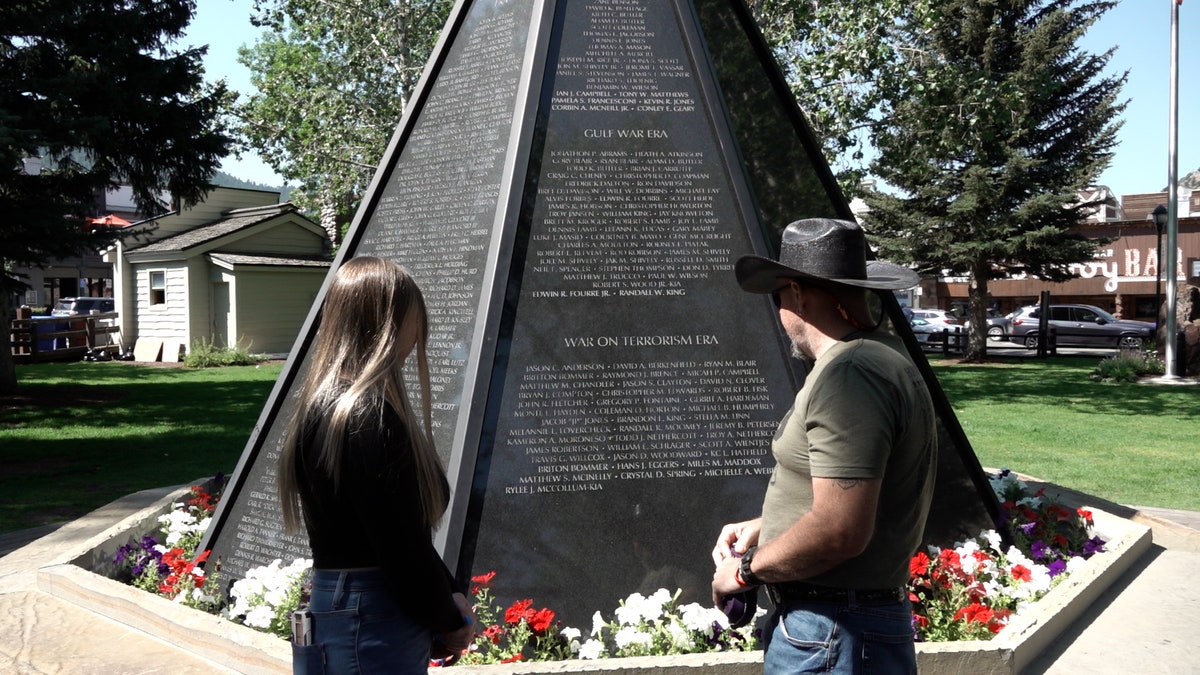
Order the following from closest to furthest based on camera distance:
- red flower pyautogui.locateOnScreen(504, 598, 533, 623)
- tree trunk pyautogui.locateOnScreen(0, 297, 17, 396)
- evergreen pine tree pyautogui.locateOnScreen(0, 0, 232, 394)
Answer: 1. red flower pyautogui.locateOnScreen(504, 598, 533, 623)
2. evergreen pine tree pyautogui.locateOnScreen(0, 0, 232, 394)
3. tree trunk pyautogui.locateOnScreen(0, 297, 17, 396)

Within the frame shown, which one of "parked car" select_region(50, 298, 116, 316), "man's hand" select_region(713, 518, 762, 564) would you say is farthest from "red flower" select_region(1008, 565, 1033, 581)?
"parked car" select_region(50, 298, 116, 316)

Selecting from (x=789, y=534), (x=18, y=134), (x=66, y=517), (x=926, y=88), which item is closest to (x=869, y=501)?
(x=789, y=534)

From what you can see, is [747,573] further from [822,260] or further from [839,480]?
[822,260]

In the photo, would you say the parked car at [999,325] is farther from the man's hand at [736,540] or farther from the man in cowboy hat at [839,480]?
the man in cowboy hat at [839,480]

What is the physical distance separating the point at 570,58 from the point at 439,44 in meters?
1.12

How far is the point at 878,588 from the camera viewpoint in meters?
2.47

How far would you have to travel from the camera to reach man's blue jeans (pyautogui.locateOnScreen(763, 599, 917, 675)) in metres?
2.44

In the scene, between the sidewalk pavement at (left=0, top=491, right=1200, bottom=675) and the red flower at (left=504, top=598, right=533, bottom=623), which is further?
the sidewalk pavement at (left=0, top=491, right=1200, bottom=675)

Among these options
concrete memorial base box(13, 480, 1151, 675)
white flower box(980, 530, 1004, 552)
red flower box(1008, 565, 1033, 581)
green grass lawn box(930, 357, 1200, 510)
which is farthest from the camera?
green grass lawn box(930, 357, 1200, 510)

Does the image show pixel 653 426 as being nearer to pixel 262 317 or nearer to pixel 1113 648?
pixel 1113 648

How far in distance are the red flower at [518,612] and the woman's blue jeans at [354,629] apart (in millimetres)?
1808

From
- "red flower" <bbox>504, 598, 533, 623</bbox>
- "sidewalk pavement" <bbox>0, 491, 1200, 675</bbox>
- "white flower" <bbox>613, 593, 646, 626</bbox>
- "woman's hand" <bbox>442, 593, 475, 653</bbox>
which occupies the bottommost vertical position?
"sidewalk pavement" <bbox>0, 491, 1200, 675</bbox>

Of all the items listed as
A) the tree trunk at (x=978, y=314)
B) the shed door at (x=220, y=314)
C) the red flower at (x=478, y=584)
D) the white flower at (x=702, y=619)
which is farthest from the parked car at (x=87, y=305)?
the white flower at (x=702, y=619)

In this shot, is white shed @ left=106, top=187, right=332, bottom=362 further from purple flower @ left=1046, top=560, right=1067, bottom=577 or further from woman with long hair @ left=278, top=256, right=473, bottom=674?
woman with long hair @ left=278, top=256, right=473, bottom=674
